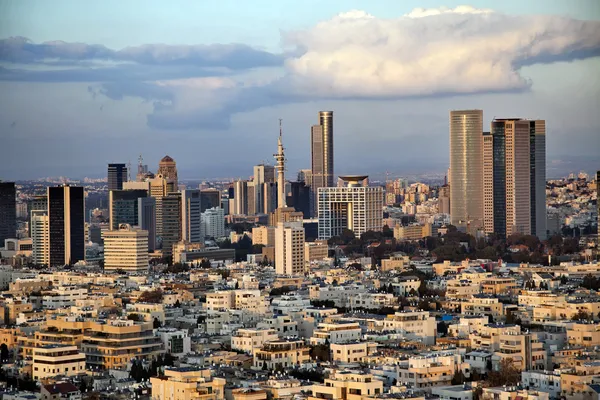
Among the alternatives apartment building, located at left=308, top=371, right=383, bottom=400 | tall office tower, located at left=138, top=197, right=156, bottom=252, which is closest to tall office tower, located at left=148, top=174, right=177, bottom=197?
tall office tower, located at left=138, top=197, right=156, bottom=252

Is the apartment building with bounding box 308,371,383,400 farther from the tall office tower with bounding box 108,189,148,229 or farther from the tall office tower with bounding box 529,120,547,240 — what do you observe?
the tall office tower with bounding box 529,120,547,240

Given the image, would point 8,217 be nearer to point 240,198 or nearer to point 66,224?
point 66,224

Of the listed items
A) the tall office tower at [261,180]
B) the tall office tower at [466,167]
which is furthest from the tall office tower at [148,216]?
the tall office tower at [261,180]

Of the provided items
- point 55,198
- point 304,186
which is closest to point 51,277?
point 55,198

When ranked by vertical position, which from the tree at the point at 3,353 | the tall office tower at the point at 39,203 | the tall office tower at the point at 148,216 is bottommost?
the tree at the point at 3,353

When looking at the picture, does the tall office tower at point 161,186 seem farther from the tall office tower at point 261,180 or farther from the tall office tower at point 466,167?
the tall office tower at point 466,167
